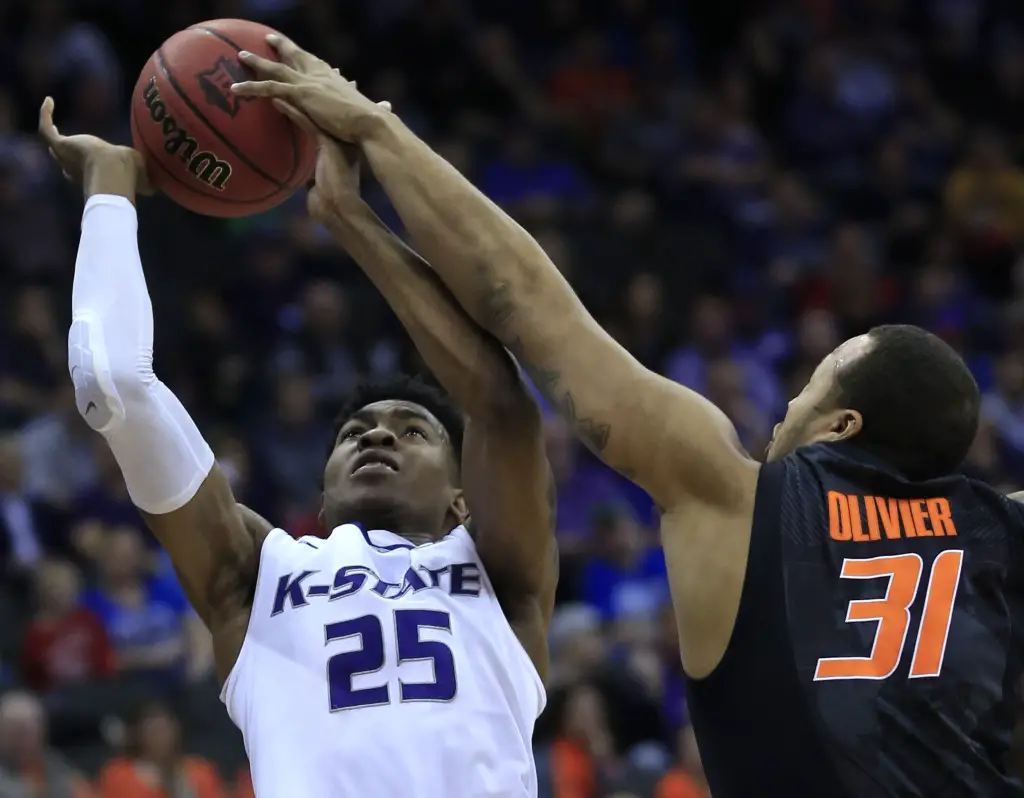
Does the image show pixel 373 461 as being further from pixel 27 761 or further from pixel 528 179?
pixel 528 179

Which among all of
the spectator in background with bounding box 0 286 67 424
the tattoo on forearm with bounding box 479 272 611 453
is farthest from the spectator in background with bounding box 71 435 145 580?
the tattoo on forearm with bounding box 479 272 611 453

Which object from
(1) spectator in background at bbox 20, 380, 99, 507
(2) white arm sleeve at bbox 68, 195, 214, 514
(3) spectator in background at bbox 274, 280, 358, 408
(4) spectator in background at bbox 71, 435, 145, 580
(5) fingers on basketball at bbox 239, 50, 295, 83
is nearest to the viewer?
(2) white arm sleeve at bbox 68, 195, 214, 514

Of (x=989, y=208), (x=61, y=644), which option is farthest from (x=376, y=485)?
(x=989, y=208)

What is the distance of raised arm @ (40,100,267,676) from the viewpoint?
3510mm

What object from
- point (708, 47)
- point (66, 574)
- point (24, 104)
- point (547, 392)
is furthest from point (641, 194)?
point (547, 392)

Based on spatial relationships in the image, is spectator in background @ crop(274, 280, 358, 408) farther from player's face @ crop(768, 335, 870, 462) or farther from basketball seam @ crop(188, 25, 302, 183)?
player's face @ crop(768, 335, 870, 462)

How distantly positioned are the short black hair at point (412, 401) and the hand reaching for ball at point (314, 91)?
0.90m

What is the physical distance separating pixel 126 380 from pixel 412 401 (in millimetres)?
895

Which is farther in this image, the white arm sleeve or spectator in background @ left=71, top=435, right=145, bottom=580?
spectator in background @ left=71, top=435, right=145, bottom=580

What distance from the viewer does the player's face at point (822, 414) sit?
9.80 feet

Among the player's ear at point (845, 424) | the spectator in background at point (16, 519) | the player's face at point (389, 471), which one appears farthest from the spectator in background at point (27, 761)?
the player's ear at point (845, 424)

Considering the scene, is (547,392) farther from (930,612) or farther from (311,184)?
(311,184)

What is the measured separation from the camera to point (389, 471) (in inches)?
153

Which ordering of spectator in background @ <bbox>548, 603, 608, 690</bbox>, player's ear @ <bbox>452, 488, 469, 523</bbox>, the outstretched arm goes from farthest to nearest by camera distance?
spectator in background @ <bbox>548, 603, 608, 690</bbox> < player's ear @ <bbox>452, 488, 469, 523</bbox> < the outstretched arm
